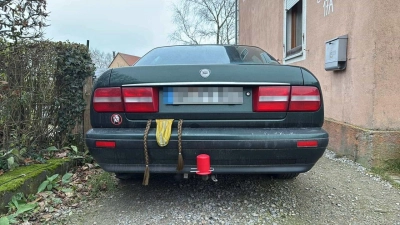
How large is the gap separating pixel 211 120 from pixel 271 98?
0.47 meters

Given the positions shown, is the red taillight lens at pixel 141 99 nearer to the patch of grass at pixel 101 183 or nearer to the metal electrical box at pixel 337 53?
the patch of grass at pixel 101 183

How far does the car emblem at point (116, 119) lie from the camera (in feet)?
7.53

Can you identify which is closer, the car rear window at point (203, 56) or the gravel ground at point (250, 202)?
the gravel ground at point (250, 202)

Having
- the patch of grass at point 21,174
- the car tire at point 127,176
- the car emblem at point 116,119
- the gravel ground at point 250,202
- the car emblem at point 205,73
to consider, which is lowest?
the gravel ground at point 250,202

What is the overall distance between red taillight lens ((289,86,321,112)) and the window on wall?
409 cm

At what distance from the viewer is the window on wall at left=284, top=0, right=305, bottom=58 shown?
6.25 m

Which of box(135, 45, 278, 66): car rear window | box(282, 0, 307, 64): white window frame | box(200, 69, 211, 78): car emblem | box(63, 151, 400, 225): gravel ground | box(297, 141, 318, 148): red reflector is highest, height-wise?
box(282, 0, 307, 64): white window frame

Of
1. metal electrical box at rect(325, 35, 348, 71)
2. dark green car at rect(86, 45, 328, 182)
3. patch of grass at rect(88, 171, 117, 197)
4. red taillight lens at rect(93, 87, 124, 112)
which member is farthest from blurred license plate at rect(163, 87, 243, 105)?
metal electrical box at rect(325, 35, 348, 71)

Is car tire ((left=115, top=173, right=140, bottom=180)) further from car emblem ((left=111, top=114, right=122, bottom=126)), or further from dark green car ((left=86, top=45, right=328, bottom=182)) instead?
car emblem ((left=111, top=114, right=122, bottom=126))

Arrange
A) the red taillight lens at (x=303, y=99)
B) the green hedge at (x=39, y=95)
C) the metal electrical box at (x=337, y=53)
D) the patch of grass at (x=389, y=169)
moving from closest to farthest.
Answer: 1. the red taillight lens at (x=303, y=99)
2. the green hedge at (x=39, y=95)
3. the patch of grass at (x=389, y=169)
4. the metal electrical box at (x=337, y=53)

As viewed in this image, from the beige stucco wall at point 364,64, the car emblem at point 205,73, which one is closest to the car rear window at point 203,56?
the car emblem at point 205,73

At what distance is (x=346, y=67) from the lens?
4012 millimetres

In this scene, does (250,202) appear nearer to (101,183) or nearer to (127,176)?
(127,176)

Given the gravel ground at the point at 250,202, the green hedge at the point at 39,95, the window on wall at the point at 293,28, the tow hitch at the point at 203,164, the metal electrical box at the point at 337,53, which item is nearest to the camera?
the tow hitch at the point at 203,164
